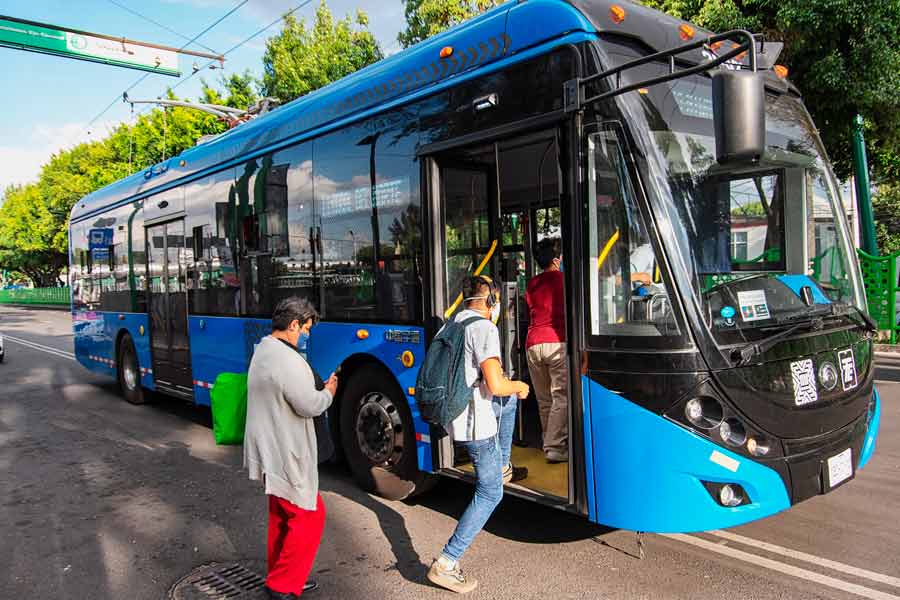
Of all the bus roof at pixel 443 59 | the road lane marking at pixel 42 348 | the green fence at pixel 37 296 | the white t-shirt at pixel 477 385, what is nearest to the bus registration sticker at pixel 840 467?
the white t-shirt at pixel 477 385

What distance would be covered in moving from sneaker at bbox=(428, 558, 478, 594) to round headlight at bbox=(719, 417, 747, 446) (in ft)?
5.21

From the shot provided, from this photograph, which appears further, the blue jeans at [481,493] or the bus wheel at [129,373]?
the bus wheel at [129,373]

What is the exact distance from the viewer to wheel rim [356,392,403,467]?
5219 millimetres

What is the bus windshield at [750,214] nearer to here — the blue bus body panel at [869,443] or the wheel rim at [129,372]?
the blue bus body panel at [869,443]

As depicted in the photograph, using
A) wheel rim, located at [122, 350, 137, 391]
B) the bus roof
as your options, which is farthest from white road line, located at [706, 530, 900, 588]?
wheel rim, located at [122, 350, 137, 391]

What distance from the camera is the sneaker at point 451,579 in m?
3.78

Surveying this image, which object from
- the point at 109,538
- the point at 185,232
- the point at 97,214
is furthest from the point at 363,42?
the point at 109,538

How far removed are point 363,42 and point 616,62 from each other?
927 inches

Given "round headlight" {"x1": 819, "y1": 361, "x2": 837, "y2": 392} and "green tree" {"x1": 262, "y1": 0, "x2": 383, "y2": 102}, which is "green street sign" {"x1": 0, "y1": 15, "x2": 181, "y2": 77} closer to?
"green tree" {"x1": 262, "y1": 0, "x2": 383, "y2": 102}

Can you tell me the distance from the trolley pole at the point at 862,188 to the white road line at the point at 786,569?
9.28 metres

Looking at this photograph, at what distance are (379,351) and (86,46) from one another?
13428 millimetres

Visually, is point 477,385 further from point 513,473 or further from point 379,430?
point 379,430

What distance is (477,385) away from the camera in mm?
3764

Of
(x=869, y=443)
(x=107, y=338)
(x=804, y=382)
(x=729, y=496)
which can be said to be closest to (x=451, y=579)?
(x=729, y=496)
